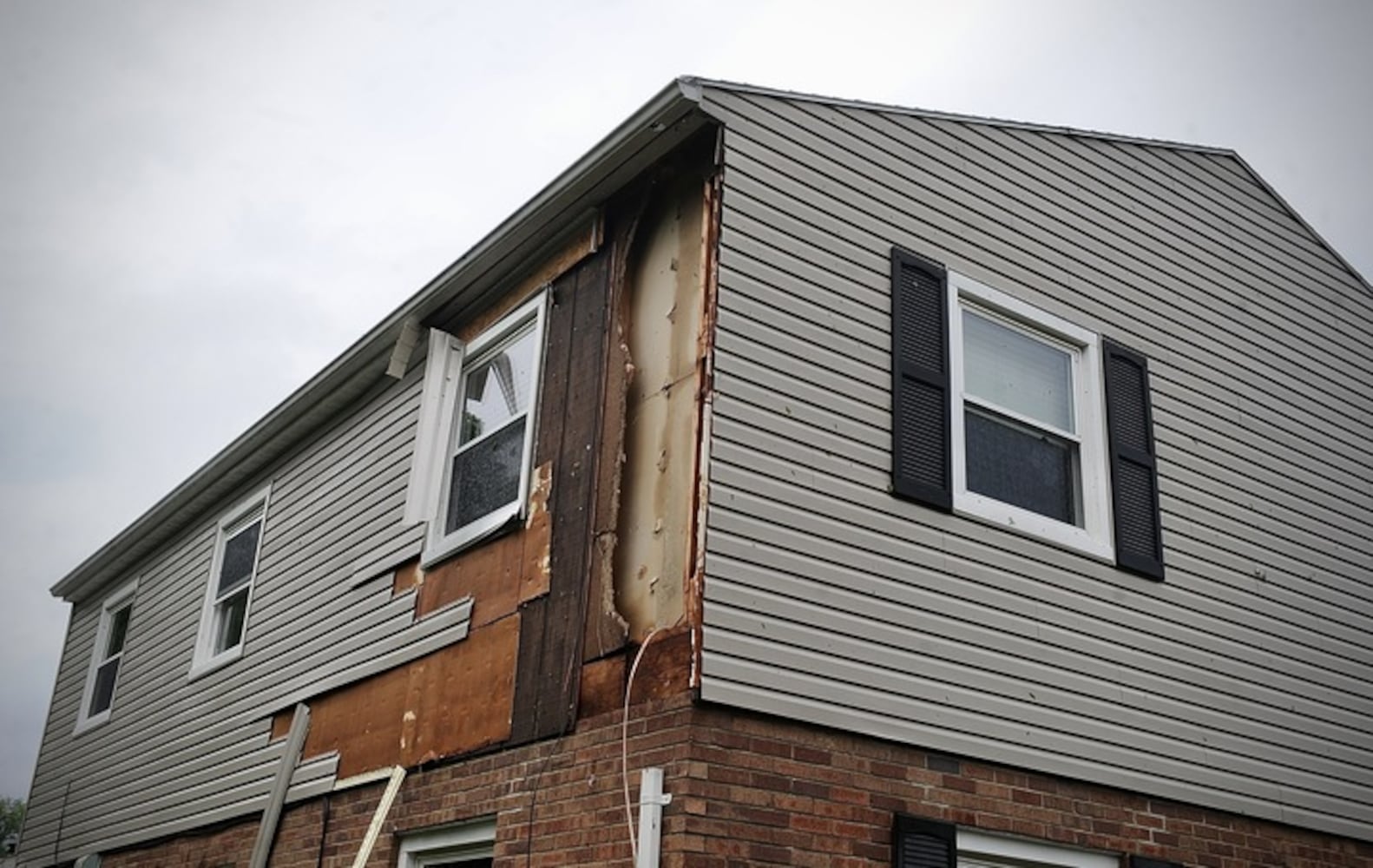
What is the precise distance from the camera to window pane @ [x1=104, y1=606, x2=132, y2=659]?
14266mm

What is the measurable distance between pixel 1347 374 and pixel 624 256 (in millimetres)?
5731

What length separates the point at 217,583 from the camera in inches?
475

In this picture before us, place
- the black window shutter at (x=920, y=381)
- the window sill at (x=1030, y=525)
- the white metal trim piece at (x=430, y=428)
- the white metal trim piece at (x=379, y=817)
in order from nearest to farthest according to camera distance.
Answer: the black window shutter at (x=920, y=381) → the window sill at (x=1030, y=525) → the white metal trim piece at (x=379, y=817) → the white metal trim piece at (x=430, y=428)

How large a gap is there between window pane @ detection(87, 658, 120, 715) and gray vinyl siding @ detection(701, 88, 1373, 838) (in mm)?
9742

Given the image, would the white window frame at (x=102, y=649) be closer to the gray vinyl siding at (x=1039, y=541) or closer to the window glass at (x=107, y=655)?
the window glass at (x=107, y=655)

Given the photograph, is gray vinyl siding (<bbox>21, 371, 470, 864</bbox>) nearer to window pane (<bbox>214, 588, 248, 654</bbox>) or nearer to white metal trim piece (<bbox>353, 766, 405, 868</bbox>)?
window pane (<bbox>214, 588, 248, 654</bbox>)

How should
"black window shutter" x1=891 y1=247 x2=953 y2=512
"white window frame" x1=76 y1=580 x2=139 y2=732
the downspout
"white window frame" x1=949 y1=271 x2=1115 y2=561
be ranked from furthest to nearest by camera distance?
"white window frame" x1=76 y1=580 x2=139 y2=732 → "white window frame" x1=949 y1=271 x2=1115 y2=561 → "black window shutter" x1=891 y1=247 x2=953 y2=512 → the downspout

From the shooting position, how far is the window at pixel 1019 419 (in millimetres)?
7090

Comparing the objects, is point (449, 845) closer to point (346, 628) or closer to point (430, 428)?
point (346, 628)

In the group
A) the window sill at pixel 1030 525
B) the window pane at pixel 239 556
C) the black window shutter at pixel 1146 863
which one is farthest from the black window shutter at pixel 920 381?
the window pane at pixel 239 556

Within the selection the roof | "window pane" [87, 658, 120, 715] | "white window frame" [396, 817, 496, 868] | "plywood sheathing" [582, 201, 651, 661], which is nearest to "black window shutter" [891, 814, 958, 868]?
"plywood sheathing" [582, 201, 651, 661]

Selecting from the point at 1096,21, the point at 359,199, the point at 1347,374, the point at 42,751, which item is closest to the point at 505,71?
the point at 359,199

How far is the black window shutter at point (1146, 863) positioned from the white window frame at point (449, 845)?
3254 millimetres

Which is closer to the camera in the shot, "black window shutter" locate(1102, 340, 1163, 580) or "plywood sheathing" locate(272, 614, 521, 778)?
"plywood sheathing" locate(272, 614, 521, 778)
